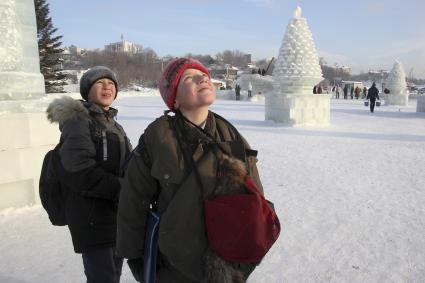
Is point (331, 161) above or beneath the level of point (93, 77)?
beneath

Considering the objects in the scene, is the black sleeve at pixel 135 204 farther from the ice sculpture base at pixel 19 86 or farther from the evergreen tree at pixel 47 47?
the evergreen tree at pixel 47 47

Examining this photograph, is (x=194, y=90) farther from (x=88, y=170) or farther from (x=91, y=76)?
(x=91, y=76)

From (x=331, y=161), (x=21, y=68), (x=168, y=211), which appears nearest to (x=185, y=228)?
(x=168, y=211)

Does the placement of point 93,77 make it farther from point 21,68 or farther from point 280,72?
point 280,72

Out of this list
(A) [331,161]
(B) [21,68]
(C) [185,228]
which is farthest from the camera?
(A) [331,161]

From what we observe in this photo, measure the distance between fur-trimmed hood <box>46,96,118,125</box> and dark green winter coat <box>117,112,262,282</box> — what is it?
29.0 inches

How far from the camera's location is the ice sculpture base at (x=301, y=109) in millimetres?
12453

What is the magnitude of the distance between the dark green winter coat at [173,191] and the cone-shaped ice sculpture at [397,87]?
25880mm

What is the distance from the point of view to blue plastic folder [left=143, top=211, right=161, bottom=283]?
1.66 m

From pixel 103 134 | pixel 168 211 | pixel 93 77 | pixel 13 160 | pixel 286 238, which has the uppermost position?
pixel 93 77

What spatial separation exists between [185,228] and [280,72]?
1190 centimetres

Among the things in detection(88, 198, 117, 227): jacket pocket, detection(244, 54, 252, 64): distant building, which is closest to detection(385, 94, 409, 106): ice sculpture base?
detection(88, 198, 117, 227): jacket pocket

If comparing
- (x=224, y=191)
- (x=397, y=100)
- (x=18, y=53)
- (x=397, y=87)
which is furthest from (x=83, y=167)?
(x=397, y=87)

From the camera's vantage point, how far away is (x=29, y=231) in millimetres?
3721
